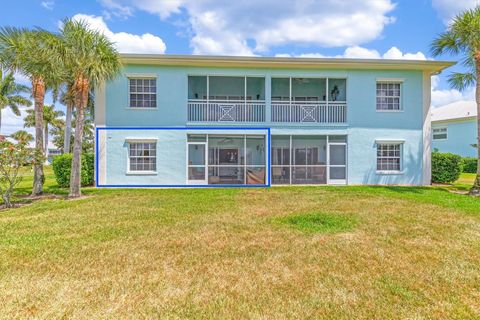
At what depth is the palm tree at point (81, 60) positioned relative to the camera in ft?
35.0

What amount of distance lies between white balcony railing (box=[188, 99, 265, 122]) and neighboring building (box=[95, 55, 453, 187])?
0.05 meters

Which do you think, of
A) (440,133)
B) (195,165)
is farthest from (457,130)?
(195,165)

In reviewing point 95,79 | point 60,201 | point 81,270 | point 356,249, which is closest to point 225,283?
point 81,270

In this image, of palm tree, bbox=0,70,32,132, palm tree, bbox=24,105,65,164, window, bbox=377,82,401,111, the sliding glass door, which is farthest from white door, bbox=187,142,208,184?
palm tree, bbox=24,105,65,164

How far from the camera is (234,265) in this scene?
4.69 metres

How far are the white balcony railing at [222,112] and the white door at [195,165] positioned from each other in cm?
147

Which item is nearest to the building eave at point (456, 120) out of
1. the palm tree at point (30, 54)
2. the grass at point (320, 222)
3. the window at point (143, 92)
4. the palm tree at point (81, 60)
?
the grass at point (320, 222)

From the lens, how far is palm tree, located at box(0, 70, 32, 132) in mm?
26842

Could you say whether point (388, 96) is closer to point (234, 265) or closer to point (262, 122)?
point (262, 122)

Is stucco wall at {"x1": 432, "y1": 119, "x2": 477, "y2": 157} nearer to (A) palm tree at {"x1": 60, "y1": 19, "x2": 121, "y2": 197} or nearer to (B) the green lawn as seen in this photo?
(B) the green lawn

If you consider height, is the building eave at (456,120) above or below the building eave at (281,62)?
below

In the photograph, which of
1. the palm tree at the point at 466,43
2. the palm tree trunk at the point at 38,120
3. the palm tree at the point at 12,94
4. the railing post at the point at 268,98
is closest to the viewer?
the palm tree at the point at 466,43

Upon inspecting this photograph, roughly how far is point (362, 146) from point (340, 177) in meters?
2.05

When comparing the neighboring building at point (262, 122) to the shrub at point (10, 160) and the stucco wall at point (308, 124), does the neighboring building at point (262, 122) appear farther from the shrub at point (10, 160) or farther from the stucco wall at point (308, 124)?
the shrub at point (10, 160)
